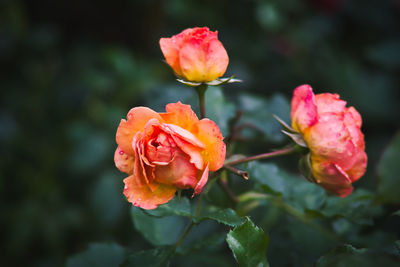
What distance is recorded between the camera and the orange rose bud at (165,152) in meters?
0.60

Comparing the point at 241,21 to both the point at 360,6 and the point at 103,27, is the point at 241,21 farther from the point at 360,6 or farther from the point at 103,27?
the point at 103,27

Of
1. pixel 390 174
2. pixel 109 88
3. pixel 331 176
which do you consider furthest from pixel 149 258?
pixel 109 88

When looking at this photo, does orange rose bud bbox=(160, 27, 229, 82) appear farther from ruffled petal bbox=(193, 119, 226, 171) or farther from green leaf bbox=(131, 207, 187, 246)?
green leaf bbox=(131, 207, 187, 246)

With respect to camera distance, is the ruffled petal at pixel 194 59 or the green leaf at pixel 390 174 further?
the green leaf at pixel 390 174

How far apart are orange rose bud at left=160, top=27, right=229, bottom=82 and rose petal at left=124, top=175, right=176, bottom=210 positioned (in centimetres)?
23

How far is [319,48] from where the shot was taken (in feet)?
6.56

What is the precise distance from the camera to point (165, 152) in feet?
1.96

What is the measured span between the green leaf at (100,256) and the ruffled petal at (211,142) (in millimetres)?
378

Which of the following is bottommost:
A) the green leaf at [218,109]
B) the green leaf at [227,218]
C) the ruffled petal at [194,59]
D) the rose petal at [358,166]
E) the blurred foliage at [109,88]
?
the blurred foliage at [109,88]

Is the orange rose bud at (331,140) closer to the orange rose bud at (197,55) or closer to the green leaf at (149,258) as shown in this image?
the orange rose bud at (197,55)

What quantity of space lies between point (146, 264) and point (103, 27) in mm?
2272

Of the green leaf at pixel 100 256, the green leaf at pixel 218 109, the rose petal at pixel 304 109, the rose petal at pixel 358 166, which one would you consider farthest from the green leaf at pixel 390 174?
the green leaf at pixel 100 256

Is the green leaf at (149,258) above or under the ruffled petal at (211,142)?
under

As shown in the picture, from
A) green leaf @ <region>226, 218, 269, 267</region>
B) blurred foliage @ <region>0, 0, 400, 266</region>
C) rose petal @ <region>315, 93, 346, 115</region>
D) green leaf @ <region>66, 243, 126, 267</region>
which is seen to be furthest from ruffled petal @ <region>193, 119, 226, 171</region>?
blurred foliage @ <region>0, 0, 400, 266</region>
